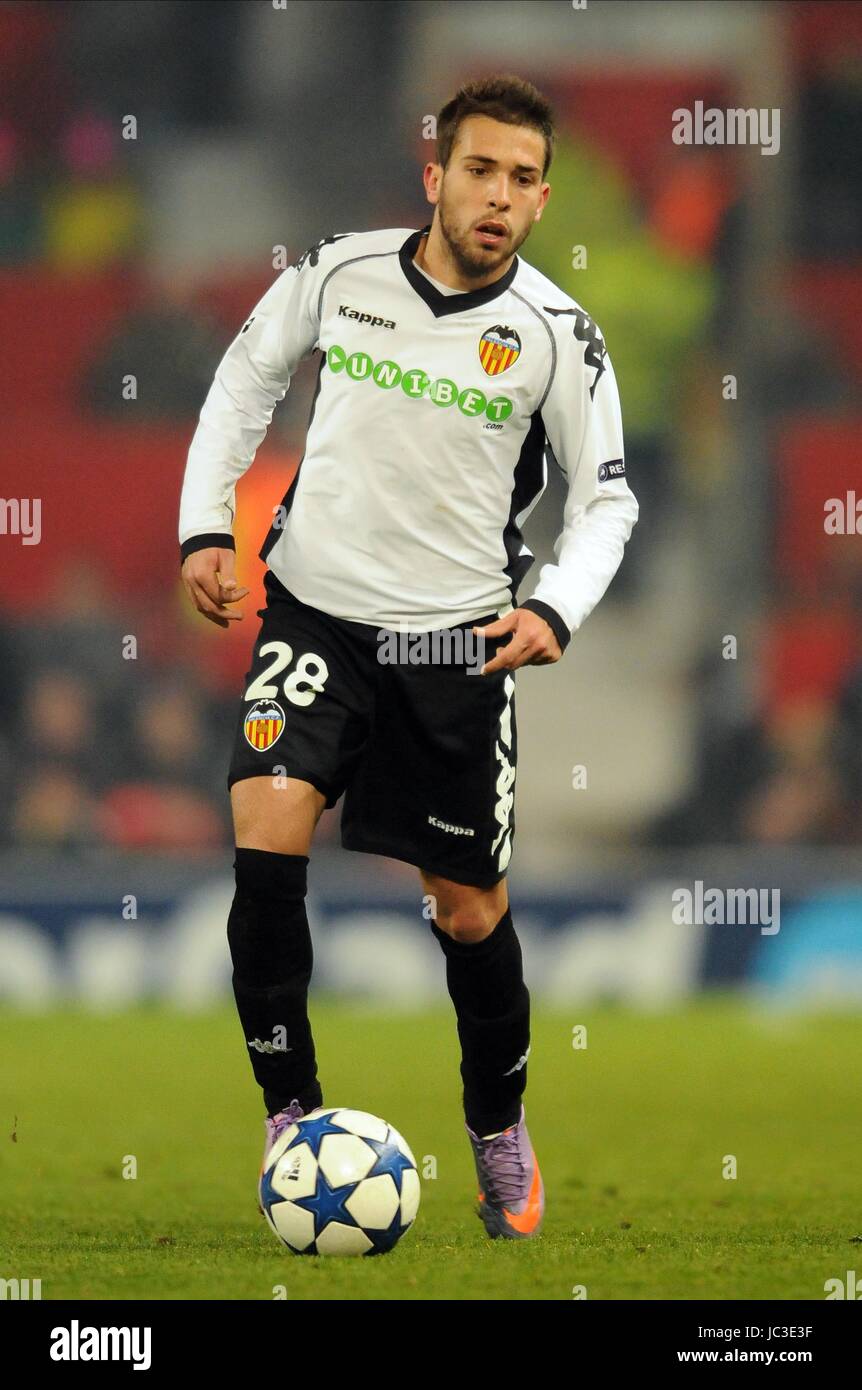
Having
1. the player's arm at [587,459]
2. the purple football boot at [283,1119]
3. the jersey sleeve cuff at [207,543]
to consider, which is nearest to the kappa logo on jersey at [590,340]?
the player's arm at [587,459]

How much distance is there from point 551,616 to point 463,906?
2.18 ft

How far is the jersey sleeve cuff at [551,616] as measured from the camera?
13.8 feet

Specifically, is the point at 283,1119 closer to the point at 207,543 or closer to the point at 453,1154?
the point at 207,543

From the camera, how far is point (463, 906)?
4492mm

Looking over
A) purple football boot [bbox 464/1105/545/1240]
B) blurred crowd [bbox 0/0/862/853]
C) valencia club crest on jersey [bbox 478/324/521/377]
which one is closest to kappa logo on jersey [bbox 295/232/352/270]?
valencia club crest on jersey [bbox 478/324/521/377]

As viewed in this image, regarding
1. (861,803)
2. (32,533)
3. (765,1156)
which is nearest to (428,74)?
(32,533)

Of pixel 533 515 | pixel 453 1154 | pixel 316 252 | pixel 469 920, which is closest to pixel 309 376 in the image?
pixel 533 515

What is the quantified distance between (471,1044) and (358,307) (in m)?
1.56

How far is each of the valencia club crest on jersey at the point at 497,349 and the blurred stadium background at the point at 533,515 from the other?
5.57 m

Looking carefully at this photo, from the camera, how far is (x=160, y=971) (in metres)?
9.82

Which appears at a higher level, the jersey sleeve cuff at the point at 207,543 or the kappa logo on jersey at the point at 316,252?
the kappa logo on jersey at the point at 316,252

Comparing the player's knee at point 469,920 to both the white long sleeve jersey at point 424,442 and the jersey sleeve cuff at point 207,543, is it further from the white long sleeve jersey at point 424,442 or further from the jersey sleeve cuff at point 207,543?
the jersey sleeve cuff at point 207,543

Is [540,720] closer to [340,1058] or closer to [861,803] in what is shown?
[861,803]

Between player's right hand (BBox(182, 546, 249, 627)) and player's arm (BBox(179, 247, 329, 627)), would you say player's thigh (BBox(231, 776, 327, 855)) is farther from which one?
player's arm (BBox(179, 247, 329, 627))
